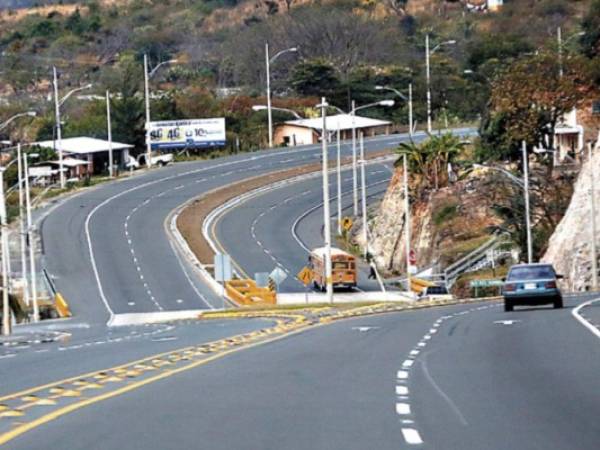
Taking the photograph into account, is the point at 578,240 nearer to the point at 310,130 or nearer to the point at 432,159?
the point at 432,159

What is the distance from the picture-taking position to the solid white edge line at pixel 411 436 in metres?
14.1

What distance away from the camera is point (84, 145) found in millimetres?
137625

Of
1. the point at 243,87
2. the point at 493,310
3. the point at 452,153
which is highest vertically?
the point at 243,87

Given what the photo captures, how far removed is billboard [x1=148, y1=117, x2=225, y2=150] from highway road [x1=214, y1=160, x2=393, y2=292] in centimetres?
2369

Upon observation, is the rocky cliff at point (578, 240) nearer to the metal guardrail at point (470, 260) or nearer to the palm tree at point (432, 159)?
the metal guardrail at point (470, 260)

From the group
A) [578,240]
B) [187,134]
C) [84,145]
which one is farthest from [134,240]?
[187,134]

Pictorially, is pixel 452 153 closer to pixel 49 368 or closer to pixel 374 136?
pixel 374 136

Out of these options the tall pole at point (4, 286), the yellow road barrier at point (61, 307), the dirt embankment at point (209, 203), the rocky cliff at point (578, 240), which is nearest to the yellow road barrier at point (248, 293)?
the yellow road barrier at point (61, 307)

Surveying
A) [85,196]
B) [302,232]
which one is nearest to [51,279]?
[302,232]

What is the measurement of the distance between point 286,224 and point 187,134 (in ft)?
136

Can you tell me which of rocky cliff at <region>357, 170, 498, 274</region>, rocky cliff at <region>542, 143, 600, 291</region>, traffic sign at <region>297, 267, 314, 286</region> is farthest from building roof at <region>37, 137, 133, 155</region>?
rocky cliff at <region>542, 143, 600, 291</region>

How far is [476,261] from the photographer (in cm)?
8431

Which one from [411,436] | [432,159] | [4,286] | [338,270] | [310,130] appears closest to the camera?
[411,436]

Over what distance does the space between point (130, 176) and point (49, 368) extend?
3862 inches
